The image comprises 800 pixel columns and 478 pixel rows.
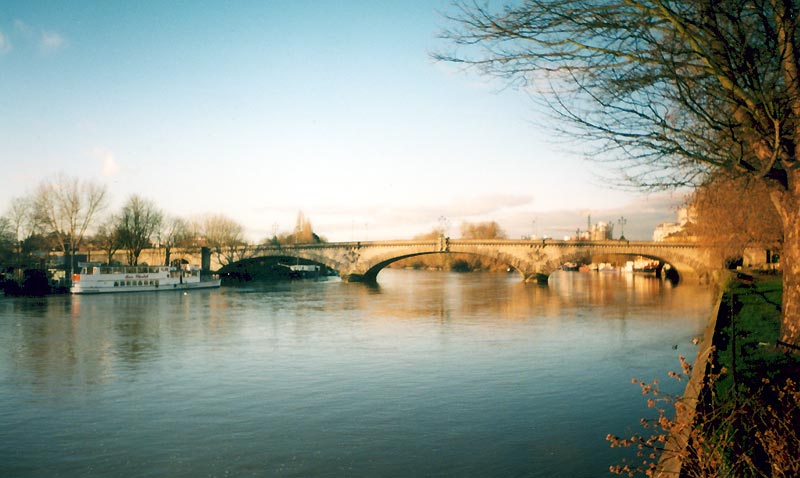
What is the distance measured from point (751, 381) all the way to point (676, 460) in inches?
101

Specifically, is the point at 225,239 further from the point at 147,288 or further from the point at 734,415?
the point at 734,415

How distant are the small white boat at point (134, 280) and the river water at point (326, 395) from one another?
24.9 m

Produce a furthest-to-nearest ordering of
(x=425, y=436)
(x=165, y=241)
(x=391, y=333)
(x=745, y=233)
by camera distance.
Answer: (x=165, y=241) → (x=745, y=233) → (x=391, y=333) → (x=425, y=436)

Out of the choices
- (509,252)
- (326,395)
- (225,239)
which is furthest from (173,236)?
(326,395)

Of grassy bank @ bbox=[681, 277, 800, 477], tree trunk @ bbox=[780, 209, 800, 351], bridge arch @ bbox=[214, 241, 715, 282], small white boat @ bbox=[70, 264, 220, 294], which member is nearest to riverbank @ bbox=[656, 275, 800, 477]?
grassy bank @ bbox=[681, 277, 800, 477]

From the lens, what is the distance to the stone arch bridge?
2741 inches

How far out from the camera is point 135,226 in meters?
71.3

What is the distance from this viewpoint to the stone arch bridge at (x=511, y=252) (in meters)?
69.6

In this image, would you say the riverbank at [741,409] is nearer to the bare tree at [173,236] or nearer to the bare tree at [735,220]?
the bare tree at [735,220]

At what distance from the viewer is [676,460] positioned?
24.2 ft

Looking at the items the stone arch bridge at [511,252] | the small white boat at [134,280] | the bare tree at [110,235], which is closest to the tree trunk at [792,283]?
the small white boat at [134,280]

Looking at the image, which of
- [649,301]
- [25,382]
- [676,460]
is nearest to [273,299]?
[649,301]

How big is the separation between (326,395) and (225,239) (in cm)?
8119

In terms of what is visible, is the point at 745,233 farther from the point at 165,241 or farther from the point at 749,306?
the point at 165,241
